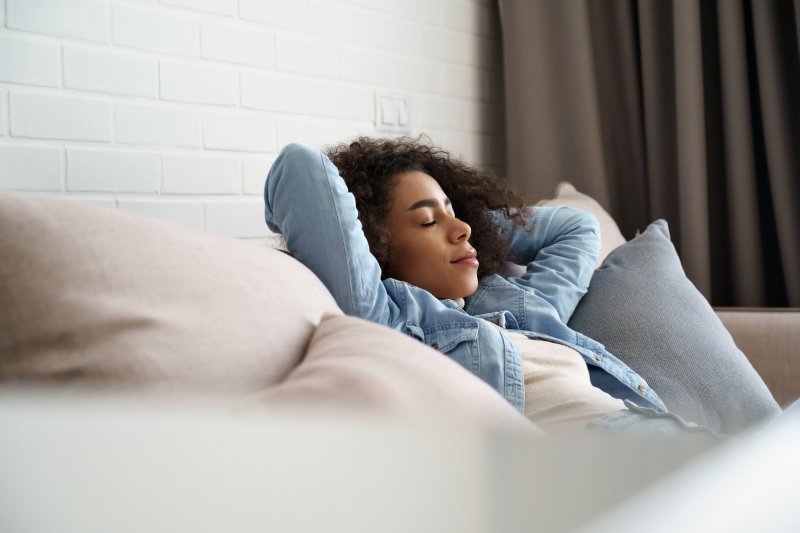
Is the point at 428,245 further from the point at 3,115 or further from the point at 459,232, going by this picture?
the point at 3,115

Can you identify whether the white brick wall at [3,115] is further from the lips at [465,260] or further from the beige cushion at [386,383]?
the beige cushion at [386,383]

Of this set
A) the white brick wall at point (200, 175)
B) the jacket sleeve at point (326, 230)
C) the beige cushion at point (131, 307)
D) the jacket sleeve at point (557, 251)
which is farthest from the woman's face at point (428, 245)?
the beige cushion at point (131, 307)

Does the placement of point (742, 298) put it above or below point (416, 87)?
below

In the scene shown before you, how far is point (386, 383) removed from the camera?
558 mm

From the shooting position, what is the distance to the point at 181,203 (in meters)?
1.70

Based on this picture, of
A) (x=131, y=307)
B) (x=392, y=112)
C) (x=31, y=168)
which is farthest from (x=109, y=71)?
(x=131, y=307)

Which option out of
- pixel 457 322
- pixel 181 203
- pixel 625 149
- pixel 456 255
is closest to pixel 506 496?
pixel 457 322

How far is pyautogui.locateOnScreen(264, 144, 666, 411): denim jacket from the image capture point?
3.68ft

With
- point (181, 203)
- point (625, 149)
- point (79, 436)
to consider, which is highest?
point (625, 149)

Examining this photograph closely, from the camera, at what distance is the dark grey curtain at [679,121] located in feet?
7.67

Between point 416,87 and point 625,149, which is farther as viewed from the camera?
point 625,149

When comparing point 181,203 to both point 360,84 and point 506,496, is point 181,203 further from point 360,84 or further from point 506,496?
point 506,496

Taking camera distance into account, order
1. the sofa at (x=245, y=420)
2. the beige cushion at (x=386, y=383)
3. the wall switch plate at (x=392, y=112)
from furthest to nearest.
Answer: the wall switch plate at (x=392, y=112), the beige cushion at (x=386, y=383), the sofa at (x=245, y=420)

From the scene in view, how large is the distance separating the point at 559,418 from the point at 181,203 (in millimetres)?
937
